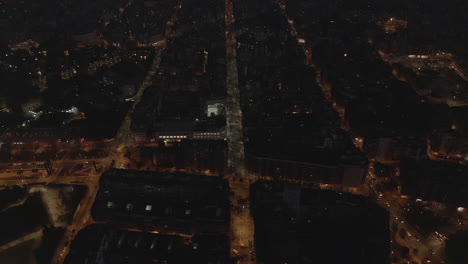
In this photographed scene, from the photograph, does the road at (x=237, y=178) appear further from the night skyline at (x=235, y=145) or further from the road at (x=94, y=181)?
the road at (x=94, y=181)

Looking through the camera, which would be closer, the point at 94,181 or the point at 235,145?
the point at 94,181

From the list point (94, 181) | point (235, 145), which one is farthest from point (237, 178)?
point (94, 181)

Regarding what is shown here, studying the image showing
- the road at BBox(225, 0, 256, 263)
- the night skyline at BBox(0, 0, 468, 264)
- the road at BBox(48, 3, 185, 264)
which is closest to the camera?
the night skyline at BBox(0, 0, 468, 264)

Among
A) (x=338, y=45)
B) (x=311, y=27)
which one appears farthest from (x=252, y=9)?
(x=338, y=45)

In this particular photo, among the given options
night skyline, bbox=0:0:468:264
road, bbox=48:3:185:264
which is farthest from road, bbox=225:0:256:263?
road, bbox=48:3:185:264

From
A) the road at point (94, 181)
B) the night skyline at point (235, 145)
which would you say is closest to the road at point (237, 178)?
the night skyline at point (235, 145)

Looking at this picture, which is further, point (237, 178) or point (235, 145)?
point (235, 145)

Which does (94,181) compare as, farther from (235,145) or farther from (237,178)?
(235,145)

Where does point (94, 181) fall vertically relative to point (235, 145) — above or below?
below

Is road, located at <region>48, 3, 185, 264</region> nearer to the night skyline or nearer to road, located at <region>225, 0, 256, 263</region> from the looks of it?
the night skyline

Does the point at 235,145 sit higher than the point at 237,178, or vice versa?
the point at 235,145

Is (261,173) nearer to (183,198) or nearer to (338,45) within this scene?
(183,198)
